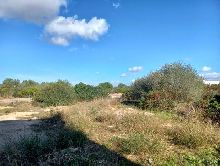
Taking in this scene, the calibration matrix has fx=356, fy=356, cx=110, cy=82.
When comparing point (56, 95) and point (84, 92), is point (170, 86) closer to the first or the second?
point (56, 95)

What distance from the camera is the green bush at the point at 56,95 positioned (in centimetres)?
2704

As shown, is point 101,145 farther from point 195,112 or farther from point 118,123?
point 195,112

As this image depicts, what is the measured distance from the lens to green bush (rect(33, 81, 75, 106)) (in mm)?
27044

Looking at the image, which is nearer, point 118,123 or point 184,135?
Answer: point 184,135

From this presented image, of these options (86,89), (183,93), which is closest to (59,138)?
(183,93)

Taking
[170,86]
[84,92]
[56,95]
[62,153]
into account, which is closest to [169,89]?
[170,86]

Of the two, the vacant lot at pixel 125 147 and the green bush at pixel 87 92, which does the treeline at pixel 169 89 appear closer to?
the green bush at pixel 87 92

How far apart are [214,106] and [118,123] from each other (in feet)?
13.9

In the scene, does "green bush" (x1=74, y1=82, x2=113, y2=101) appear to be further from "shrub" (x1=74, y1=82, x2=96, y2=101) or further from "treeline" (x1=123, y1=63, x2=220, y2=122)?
"treeline" (x1=123, y1=63, x2=220, y2=122)

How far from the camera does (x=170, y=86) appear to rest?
22.6 meters

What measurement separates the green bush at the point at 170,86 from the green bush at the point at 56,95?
5398mm

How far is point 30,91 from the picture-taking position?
1778 inches

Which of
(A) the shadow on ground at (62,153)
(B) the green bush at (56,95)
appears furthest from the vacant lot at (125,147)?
(B) the green bush at (56,95)

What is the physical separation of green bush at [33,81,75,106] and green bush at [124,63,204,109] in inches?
213
